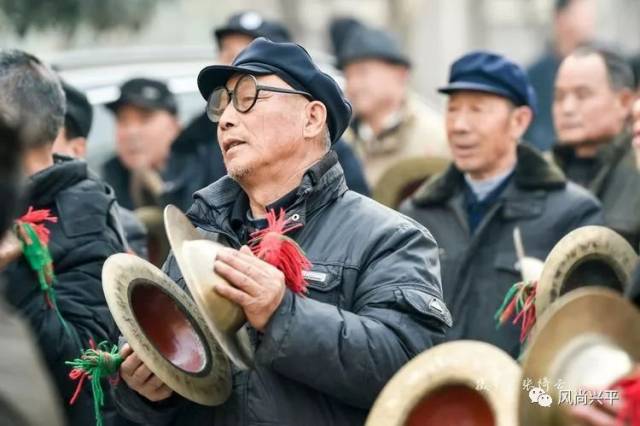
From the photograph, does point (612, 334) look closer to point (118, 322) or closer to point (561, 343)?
point (561, 343)

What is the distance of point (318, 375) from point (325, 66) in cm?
669

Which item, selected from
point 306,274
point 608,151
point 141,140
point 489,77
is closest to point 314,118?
point 306,274

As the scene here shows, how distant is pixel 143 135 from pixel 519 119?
3249 millimetres

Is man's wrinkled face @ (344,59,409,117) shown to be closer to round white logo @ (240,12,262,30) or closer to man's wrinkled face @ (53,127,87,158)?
round white logo @ (240,12,262,30)

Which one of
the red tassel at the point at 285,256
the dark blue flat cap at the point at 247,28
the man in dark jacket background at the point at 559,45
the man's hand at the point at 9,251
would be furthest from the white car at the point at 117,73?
the red tassel at the point at 285,256

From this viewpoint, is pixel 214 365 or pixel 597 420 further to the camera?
pixel 214 365

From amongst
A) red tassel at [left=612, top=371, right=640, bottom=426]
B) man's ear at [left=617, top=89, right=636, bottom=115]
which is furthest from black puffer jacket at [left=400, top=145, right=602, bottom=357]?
red tassel at [left=612, top=371, right=640, bottom=426]

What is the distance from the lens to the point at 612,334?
4336mm

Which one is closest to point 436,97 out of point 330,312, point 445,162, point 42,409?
point 445,162

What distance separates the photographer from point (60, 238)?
6.05 metres

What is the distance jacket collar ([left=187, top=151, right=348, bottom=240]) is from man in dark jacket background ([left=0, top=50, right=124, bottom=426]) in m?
0.80

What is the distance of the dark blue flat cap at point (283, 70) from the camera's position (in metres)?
5.42

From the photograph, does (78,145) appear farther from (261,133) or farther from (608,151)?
(608,151)

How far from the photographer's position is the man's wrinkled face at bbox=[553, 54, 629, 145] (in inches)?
330
